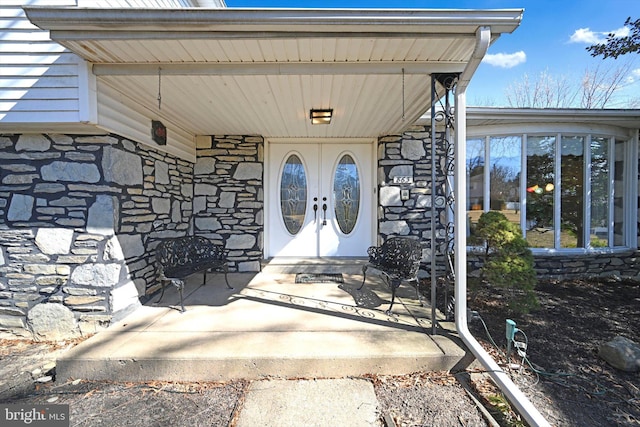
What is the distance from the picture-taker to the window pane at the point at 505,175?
4199 mm

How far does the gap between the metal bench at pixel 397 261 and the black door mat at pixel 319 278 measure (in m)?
0.45

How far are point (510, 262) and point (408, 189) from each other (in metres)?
1.68

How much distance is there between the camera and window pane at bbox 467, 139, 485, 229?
4.24m

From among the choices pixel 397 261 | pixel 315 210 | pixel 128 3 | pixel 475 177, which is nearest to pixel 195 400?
pixel 397 261

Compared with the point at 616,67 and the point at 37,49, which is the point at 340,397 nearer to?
the point at 37,49

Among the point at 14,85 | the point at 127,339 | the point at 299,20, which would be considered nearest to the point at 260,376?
the point at 127,339

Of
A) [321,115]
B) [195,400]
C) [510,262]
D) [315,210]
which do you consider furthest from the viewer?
[315,210]

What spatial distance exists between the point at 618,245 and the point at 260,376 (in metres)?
5.80

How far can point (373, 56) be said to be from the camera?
7.08 ft

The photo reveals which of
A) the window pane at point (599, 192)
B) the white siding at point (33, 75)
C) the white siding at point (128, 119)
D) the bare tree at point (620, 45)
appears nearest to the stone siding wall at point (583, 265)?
the window pane at point (599, 192)

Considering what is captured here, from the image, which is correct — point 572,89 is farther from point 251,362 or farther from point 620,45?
point 251,362

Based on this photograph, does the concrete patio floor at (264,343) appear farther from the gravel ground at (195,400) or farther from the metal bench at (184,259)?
the metal bench at (184,259)

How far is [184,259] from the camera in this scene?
11.0 ft

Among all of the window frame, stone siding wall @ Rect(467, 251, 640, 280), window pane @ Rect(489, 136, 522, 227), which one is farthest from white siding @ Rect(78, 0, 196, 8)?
stone siding wall @ Rect(467, 251, 640, 280)
